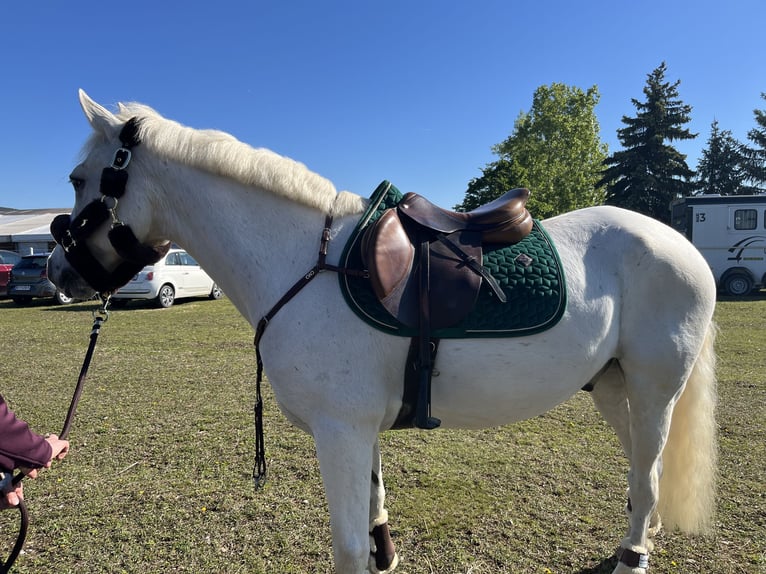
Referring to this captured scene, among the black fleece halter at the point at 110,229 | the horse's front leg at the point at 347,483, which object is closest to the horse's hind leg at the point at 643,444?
the horse's front leg at the point at 347,483

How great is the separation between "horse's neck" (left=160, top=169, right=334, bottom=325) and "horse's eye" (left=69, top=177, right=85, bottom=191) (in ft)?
1.11

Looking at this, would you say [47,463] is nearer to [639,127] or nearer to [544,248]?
[544,248]

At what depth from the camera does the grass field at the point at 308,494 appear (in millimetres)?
2389

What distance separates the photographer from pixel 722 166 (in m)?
33.9

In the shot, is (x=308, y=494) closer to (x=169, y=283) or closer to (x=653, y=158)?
(x=169, y=283)

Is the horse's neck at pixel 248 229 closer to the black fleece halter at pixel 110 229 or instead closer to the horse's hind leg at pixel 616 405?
the black fleece halter at pixel 110 229

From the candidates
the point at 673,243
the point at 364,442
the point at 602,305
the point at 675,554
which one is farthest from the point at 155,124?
the point at 675,554

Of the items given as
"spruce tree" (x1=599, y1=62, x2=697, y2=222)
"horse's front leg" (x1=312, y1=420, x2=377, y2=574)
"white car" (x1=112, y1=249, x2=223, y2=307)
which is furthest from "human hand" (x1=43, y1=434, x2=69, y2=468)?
"spruce tree" (x1=599, y1=62, x2=697, y2=222)

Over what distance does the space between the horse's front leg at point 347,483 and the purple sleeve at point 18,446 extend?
0.89 meters

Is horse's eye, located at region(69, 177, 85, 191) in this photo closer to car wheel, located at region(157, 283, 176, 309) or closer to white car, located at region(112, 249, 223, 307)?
white car, located at region(112, 249, 223, 307)

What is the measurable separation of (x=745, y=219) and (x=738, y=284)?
2.11m

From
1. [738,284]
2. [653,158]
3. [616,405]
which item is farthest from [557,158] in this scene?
[616,405]

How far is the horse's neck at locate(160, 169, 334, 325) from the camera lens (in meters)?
1.75

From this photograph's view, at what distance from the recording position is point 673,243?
200 centimetres
